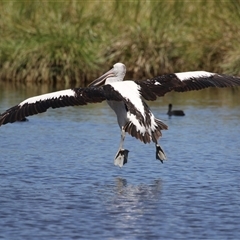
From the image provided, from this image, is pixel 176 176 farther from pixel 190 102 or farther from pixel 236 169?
pixel 190 102

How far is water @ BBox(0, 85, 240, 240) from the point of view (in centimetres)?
834

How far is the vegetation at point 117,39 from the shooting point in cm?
2380

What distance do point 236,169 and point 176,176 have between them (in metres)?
0.83

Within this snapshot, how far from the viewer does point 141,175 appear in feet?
36.1

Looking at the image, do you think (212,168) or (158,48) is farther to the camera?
(158,48)

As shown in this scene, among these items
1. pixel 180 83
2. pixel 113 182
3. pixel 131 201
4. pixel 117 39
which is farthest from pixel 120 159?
pixel 117 39

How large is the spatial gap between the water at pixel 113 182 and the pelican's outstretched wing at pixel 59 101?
26.4 inches

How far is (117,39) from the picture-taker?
2431cm

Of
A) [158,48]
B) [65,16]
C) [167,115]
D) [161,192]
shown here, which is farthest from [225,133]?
[65,16]

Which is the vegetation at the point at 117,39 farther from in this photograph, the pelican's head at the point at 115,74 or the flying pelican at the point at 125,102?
the flying pelican at the point at 125,102

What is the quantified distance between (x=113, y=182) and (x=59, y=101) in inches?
47.9

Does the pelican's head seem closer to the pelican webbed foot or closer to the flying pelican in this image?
→ the flying pelican

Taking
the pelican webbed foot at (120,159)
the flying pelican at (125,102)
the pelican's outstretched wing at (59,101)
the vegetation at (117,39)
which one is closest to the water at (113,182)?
the pelican webbed foot at (120,159)

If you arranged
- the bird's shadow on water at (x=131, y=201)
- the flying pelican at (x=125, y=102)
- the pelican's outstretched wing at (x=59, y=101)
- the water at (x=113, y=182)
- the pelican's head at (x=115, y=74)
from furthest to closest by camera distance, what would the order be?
the pelican's head at (x=115, y=74) < the pelican's outstretched wing at (x=59, y=101) < the flying pelican at (x=125, y=102) < the bird's shadow on water at (x=131, y=201) < the water at (x=113, y=182)
